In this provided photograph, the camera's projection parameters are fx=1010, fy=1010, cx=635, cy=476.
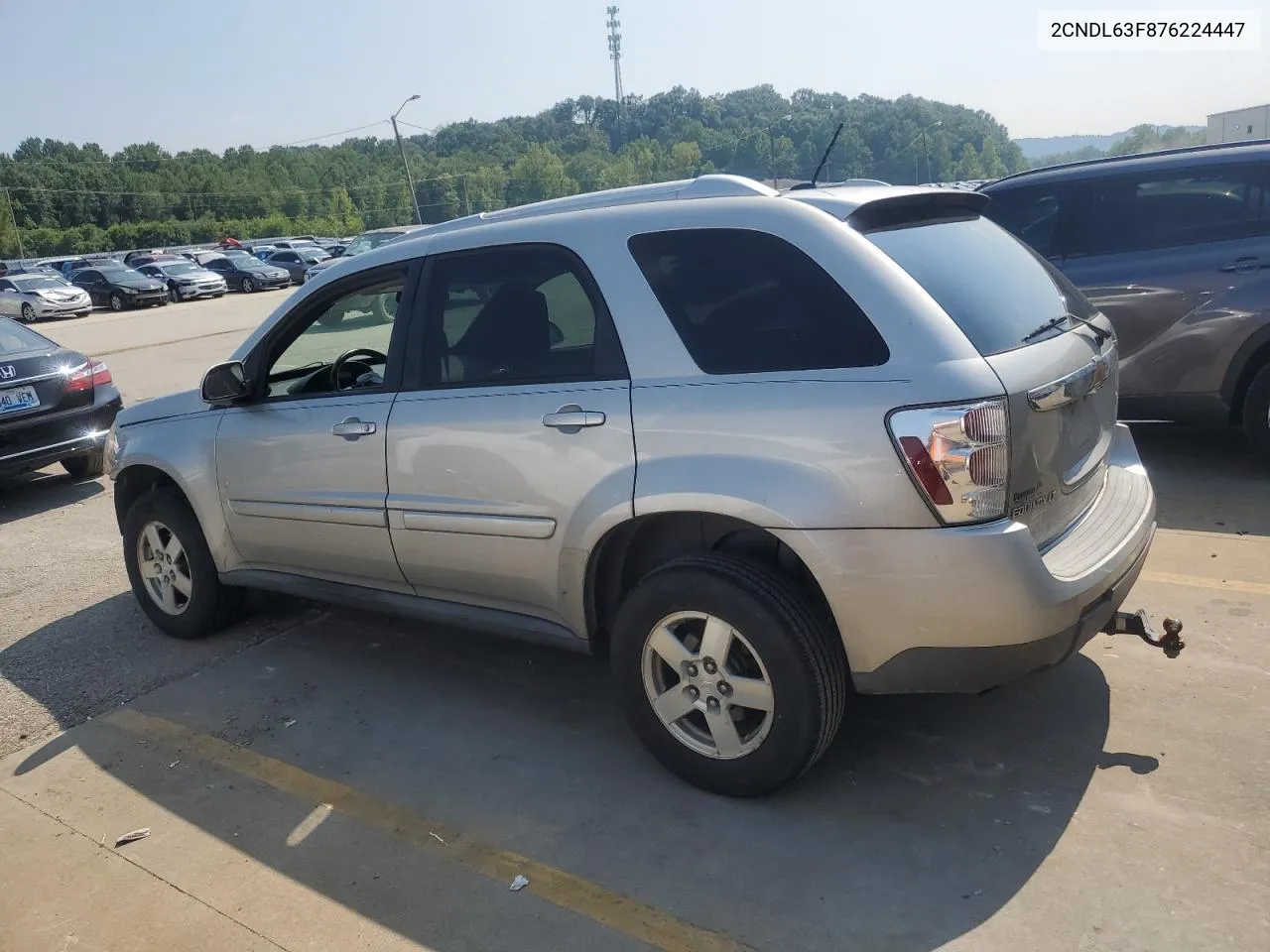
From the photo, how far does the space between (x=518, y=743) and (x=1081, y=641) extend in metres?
1.97

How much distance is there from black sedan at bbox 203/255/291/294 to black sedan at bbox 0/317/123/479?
32.4 metres

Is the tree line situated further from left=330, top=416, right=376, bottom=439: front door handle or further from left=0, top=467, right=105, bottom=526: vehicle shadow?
left=330, top=416, right=376, bottom=439: front door handle

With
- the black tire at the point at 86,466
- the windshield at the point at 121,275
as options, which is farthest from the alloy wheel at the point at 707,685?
the windshield at the point at 121,275

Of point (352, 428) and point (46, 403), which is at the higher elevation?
point (352, 428)

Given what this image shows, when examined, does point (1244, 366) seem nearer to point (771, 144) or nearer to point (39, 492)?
point (39, 492)

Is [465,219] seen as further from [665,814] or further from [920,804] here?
[920,804]

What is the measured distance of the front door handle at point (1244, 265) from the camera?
5734mm

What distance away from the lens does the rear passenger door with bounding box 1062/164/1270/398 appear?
19.0 ft

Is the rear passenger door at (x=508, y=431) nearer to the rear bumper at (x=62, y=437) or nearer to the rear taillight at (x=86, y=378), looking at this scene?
the rear bumper at (x=62, y=437)

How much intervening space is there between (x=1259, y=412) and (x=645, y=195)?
13.8ft

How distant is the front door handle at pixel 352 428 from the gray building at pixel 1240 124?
3969 centimetres

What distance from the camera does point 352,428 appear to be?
3.97 m

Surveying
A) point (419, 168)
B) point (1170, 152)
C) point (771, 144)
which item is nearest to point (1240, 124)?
point (771, 144)

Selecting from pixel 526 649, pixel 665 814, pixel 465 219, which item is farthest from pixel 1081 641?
pixel 465 219
